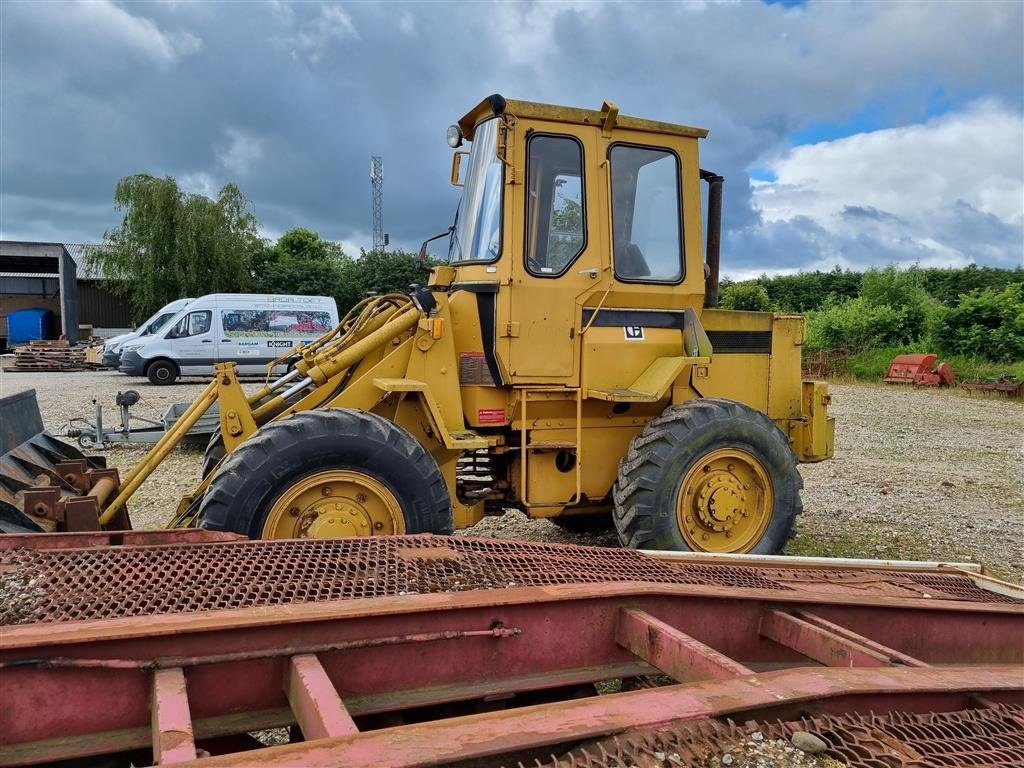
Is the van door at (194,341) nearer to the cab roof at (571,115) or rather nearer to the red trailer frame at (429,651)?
the cab roof at (571,115)

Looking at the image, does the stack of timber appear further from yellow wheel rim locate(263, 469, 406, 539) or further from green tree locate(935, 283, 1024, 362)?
green tree locate(935, 283, 1024, 362)

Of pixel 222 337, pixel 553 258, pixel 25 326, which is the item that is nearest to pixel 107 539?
pixel 553 258

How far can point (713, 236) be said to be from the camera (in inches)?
221

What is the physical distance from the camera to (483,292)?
4773 mm

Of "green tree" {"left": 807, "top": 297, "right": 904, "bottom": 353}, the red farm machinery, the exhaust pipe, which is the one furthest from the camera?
"green tree" {"left": 807, "top": 297, "right": 904, "bottom": 353}

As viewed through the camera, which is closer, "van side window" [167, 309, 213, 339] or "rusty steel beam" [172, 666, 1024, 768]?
"rusty steel beam" [172, 666, 1024, 768]

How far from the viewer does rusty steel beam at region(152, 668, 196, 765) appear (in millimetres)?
1614

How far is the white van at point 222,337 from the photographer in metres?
20.0

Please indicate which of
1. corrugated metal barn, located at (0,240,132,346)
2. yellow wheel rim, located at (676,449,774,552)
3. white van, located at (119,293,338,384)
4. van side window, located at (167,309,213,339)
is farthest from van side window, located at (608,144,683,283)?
corrugated metal barn, located at (0,240,132,346)

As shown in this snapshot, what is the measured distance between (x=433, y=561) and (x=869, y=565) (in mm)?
2570

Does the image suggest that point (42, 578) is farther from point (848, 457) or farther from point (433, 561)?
point (848, 457)

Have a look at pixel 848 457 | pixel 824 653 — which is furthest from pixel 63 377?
pixel 824 653

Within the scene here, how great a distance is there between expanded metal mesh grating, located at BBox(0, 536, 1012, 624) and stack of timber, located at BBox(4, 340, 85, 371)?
90.2 feet

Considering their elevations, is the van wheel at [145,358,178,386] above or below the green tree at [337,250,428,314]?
below
